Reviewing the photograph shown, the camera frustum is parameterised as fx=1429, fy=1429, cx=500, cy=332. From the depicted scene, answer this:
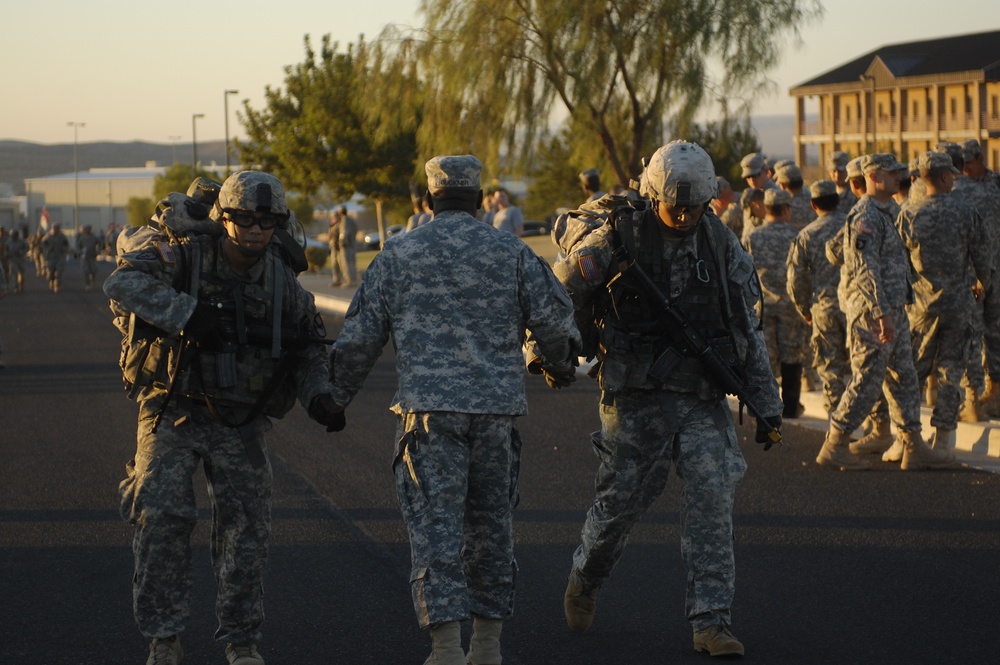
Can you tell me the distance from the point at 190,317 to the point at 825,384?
21.5ft

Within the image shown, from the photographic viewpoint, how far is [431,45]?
31.5 meters

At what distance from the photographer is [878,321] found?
9.13 meters

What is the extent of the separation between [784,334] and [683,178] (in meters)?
6.32

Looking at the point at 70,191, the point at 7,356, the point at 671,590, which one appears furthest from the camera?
the point at 70,191

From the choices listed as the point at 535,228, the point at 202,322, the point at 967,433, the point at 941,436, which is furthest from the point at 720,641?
the point at 535,228

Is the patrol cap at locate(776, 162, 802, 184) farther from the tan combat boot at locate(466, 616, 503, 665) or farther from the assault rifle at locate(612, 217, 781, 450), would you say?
the tan combat boot at locate(466, 616, 503, 665)

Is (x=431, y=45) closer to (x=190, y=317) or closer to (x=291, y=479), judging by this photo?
(x=291, y=479)

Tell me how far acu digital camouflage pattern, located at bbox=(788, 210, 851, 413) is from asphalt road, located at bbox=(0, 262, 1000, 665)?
62 cm

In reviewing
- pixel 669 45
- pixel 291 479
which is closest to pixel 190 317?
pixel 291 479

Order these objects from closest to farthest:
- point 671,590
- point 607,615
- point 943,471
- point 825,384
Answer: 1. point 607,615
2. point 671,590
3. point 943,471
4. point 825,384

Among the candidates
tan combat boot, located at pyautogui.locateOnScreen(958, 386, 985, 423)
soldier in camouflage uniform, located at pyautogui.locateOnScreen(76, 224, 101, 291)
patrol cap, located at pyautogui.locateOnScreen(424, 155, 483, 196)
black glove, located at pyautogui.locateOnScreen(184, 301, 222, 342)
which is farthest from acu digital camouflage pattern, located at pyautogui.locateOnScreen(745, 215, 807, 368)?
soldier in camouflage uniform, located at pyautogui.locateOnScreen(76, 224, 101, 291)

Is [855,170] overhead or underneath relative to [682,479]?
overhead

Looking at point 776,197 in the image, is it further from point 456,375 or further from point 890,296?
point 456,375

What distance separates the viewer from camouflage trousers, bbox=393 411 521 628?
502cm
